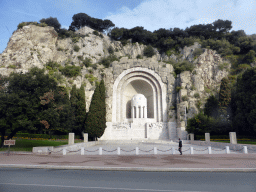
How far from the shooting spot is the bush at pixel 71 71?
38.3 metres

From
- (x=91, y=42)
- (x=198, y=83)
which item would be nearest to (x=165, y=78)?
(x=198, y=83)

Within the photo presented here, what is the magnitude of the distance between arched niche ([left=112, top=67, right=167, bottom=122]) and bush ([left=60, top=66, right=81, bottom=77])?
905cm

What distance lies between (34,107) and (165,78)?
28524 mm

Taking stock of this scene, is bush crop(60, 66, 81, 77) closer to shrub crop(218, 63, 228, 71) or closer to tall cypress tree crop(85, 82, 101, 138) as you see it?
tall cypress tree crop(85, 82, 101, 138)

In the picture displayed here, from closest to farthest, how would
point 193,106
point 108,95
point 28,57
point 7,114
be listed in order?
point 7,114 < point 193,106 < point 108,95 < point 28,57

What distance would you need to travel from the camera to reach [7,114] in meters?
15.7

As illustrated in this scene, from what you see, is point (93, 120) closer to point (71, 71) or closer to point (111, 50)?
point (71, 71)

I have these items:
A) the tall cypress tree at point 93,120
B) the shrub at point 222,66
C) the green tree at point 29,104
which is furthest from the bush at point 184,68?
the green tree at point 29,104

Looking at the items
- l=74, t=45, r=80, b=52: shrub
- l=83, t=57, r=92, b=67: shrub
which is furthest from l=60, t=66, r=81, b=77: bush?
l=74, t=45, r=80, b=52: shrub

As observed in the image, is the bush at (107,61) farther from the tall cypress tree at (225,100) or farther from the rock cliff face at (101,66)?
the tall cypress tree at (225,100)

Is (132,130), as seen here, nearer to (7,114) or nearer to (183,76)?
(183,76)

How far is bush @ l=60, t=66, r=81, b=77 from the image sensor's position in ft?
126

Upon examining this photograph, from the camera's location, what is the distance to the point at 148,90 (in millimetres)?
41469

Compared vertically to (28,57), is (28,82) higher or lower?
lower
